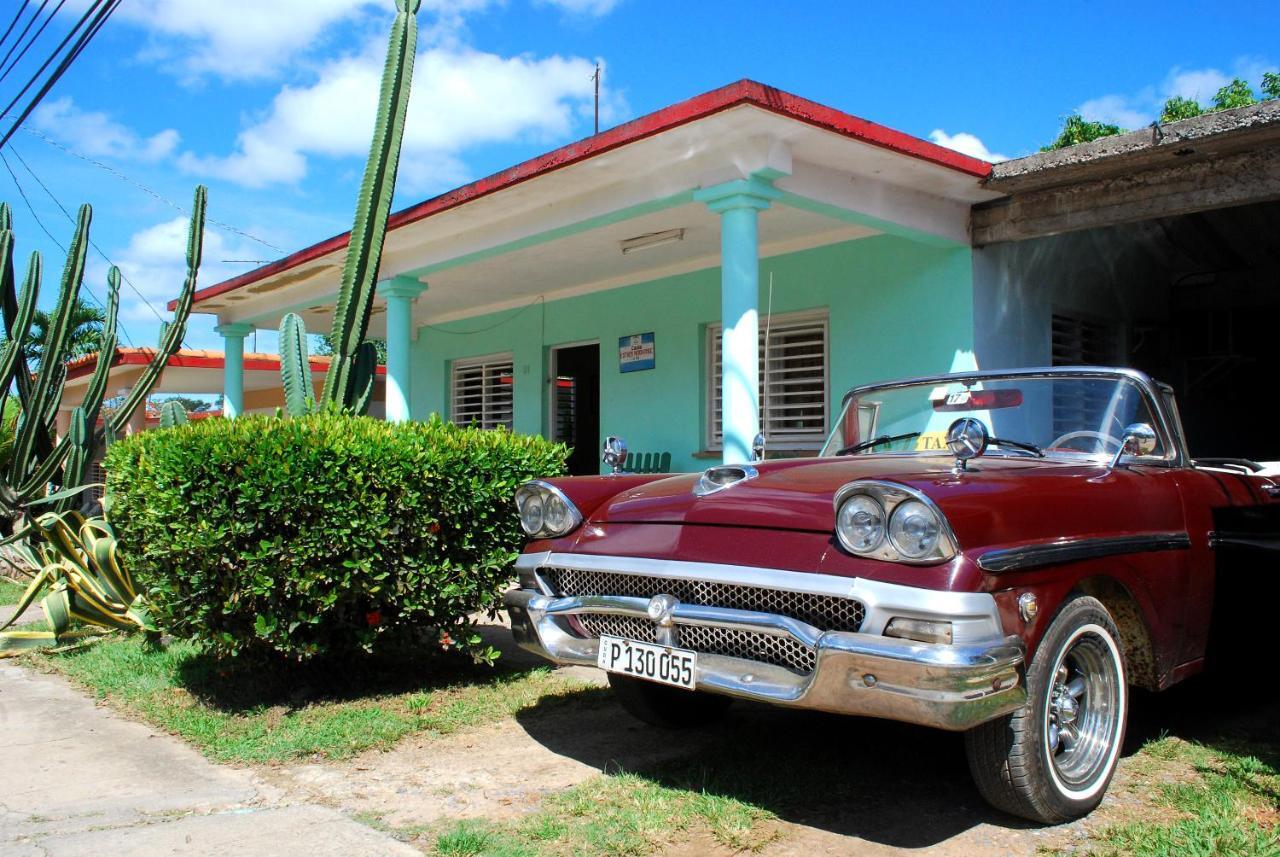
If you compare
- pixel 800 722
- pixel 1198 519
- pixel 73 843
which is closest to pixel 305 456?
pixel 73 843

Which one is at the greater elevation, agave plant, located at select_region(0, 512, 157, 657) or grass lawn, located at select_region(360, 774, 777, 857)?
agave plant, located at select_region(0, 512, 157, 657)

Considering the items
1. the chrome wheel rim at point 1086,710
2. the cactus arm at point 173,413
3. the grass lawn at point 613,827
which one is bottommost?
the grass lawn at point 613,827

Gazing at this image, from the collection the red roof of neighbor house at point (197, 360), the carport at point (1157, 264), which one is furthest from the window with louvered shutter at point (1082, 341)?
the red roof of neighbor house at point (197, 360)

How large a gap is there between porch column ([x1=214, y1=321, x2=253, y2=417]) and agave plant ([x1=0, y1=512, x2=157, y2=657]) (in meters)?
6.71

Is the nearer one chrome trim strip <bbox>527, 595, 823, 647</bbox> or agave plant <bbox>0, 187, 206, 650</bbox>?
chrome trim strip <bbox>527, 595, 823, 647</bbox>

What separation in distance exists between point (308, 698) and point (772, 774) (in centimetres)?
229

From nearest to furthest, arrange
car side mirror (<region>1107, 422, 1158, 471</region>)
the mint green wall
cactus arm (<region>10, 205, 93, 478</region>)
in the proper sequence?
car side mirror (<region>1107, 422, 1158, 471</region>)
the mint green wall
cactus arm (<region>10, 205, 93, 478</region>)

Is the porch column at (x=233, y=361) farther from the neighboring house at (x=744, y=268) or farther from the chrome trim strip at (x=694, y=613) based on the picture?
the chrome trim strip at (x=694, y=613)

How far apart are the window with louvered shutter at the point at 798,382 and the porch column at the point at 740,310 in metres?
2.47

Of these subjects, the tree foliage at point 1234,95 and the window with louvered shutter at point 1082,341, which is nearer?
the window with louvered shutter at point 1082,341

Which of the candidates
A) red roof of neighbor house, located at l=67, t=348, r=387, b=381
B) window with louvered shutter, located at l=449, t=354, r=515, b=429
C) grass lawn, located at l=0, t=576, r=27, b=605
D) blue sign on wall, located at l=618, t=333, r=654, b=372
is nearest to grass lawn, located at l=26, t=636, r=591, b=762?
grass lawn, located at l=0, t=576, r=27, b=605

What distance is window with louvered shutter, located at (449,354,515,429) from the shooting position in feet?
41.8

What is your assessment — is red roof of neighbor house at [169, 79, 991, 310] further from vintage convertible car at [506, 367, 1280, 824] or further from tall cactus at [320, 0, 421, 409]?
vintage convertible car at [506, 367, 1280, 824]

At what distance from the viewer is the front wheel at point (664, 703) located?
13.1 ft
